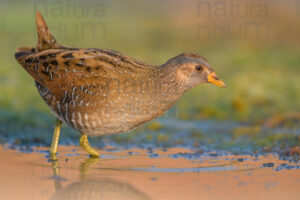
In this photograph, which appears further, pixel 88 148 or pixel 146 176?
pixel 88 148

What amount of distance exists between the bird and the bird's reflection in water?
100 cm

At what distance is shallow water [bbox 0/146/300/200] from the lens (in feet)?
17.0

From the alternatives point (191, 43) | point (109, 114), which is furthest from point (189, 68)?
point (191, 43)

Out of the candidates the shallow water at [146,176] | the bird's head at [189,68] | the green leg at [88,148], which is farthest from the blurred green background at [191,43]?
the bird's head at [189,68]

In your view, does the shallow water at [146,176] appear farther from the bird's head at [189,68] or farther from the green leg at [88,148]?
the bird's head at [189,68]

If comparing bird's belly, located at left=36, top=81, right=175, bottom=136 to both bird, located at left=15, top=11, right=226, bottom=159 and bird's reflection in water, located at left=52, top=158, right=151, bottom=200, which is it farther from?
bird's reflection in water, located at left=52, top=158, right=151, bottom=200

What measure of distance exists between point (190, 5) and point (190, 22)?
1.12 m

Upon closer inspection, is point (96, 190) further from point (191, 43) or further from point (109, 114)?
point (191, 43)

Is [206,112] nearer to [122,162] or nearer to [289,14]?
[122,162]

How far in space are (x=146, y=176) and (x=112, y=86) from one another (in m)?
1.20

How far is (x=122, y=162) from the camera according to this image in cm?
661

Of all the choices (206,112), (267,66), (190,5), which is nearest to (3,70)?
(206,112)

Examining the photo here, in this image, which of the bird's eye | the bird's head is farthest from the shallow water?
the bird's eye

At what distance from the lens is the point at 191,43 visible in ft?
48.2
